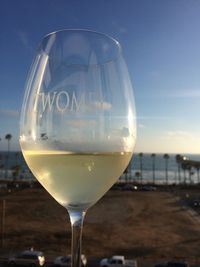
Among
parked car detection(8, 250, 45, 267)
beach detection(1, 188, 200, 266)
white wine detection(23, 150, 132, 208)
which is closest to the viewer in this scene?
white wine detection(23, 150, 132, 208)

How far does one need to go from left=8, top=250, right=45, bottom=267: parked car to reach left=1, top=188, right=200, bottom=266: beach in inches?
30.1

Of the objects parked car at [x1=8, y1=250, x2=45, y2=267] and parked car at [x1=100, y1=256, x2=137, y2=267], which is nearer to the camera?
parked car at [x1=100, y1=256, x2=137, y2=267]

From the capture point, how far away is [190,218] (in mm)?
17781

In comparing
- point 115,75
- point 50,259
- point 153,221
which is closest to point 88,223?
point 153,221

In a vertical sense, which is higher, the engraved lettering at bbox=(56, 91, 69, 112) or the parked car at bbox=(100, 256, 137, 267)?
the engraved lettering at bbox=(56, 91, 69, 112)

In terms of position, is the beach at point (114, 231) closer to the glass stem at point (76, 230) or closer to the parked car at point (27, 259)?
the parked car at point (27, 259)

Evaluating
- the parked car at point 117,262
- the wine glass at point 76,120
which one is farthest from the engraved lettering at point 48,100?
the parked car at point 117,262

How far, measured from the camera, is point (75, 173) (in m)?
0.58

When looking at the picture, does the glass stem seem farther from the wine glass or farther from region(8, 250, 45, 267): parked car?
region(8, 250, 45, 267): parked car

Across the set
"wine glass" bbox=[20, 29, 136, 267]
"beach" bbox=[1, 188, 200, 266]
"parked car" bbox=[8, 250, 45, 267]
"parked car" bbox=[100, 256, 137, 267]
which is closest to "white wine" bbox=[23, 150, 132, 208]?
"wine glass" bbox=[20, 29, 136, 267]

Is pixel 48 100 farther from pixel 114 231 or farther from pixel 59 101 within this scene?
pixel 114 231

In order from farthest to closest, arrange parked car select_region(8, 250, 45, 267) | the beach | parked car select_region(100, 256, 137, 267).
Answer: the beach < parked car select_region(8, 250, 45, 267) < parked car select_region(100, 256, 137, 267)

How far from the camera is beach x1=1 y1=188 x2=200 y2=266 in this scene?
11492 mm

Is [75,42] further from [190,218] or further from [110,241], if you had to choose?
[190,218]
